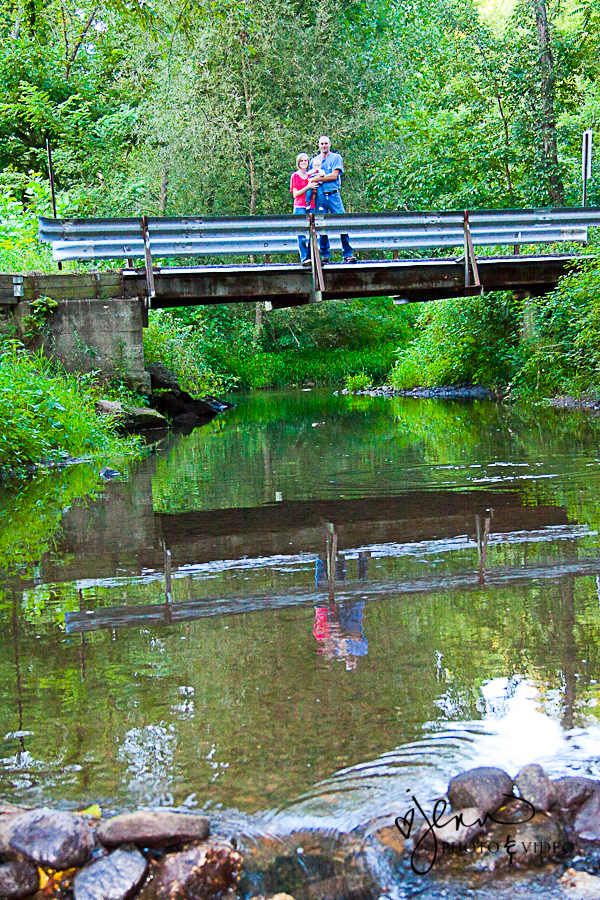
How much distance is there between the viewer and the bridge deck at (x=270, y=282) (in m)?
14.3

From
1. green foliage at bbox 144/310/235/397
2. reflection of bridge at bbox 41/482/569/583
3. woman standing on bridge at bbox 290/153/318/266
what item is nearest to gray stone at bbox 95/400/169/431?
green foliage at bbox 144/310/235/397

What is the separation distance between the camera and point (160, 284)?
14844 millimetres

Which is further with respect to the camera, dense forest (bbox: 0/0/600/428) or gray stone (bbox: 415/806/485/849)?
dense forest (bbox: 0/0/600/428)

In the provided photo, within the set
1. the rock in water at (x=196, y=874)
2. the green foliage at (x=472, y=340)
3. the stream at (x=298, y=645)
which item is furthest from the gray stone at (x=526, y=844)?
the green foliage at (x=472, y=340)

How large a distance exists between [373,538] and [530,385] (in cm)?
1298

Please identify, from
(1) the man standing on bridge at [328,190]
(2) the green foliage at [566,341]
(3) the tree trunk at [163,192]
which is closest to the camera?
(1) the man standing on bridge at [328,190]

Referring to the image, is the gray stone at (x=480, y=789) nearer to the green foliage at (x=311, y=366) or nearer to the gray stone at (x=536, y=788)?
the gray stone at (x=536, y=788)

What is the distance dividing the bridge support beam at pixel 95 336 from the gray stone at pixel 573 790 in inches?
493

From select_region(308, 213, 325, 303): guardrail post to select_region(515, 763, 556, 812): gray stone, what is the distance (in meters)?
12.6

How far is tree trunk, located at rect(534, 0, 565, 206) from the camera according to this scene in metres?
20.4

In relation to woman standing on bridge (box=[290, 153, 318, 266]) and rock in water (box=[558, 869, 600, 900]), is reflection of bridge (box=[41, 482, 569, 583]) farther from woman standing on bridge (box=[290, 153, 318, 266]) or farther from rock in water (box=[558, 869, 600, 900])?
woman standing on bridge (box=[290, 153, 318, 266])

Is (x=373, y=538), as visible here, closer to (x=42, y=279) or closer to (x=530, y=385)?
(x=42, y=279)

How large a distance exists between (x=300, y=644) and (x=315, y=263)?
11.5 m

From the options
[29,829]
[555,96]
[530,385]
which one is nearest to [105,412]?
[530,385]
